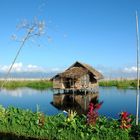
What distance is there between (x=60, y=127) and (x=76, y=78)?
39.7m

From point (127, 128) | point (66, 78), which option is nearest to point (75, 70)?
point (66, 78)

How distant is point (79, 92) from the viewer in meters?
56.9

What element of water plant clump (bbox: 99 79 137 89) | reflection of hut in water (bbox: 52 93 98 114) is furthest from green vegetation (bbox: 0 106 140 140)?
water plant clump (bbox: 99 79 137 89)

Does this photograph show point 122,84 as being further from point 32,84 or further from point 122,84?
point 32,84

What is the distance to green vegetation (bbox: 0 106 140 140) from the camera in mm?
13555

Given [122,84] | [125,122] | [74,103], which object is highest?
[122,84]

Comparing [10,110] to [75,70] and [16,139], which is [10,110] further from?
[75,70]

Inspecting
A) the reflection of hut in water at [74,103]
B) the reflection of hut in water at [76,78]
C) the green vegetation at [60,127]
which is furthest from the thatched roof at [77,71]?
the green vegetation at [60,127]

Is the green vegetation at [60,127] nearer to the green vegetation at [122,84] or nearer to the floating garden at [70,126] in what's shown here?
the floating garden at [70,126]

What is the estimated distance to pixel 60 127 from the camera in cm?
1484

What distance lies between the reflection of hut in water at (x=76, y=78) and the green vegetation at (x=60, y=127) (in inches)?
1450

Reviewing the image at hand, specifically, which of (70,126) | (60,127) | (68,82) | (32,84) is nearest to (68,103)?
(68,82)

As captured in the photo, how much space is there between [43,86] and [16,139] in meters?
54.3

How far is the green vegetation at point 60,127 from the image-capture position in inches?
534
